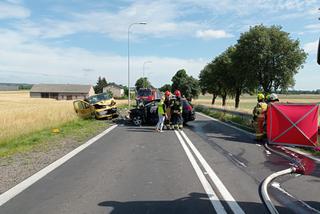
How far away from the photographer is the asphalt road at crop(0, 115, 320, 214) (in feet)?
17.2

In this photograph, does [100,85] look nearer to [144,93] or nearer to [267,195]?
[144,93]

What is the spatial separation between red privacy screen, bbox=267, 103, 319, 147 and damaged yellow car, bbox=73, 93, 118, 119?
46.7ft

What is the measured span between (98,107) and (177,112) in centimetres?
821

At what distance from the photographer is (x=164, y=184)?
21.4ft

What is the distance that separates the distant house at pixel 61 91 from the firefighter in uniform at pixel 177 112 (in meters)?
110

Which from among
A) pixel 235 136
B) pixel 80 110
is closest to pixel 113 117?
pixel 80 110

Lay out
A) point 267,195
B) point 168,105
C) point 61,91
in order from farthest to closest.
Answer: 1. point 61,91
2. point 168,105
3. point 267,195

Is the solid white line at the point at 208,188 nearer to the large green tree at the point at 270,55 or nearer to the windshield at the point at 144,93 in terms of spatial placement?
the large green tree at the point at 270,55

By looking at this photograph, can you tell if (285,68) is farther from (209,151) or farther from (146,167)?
(146,167)

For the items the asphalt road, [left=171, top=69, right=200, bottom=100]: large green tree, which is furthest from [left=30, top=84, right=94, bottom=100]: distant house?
the asphalt road

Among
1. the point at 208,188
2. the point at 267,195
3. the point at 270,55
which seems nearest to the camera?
the point at 267,195

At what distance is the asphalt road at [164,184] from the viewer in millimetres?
5238

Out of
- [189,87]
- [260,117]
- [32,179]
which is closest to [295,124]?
[260,117]

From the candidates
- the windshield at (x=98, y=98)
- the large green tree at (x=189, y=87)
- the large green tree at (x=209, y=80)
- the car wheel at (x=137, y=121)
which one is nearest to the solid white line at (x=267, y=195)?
the car wheel at (x=137, y=121)
